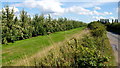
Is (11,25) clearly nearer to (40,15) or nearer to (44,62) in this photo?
(40,15)

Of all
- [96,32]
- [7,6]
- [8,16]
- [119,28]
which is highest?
[7,6]

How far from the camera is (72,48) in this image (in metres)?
7.36

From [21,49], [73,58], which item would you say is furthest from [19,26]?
[73,58]

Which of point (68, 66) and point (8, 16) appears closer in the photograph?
point (68, 66)

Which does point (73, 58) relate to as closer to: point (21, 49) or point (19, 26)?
point (21, 49)

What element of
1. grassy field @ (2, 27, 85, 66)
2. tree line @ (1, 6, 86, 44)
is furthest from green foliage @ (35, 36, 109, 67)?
tree line @ (1, 6, 86, 44)

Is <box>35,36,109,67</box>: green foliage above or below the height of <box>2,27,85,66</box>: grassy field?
above

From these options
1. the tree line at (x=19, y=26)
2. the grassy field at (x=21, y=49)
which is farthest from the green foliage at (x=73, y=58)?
the tree line at (x=19, y=26)

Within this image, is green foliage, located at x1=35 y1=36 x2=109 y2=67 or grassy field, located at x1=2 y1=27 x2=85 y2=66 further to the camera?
grassy field, located at x1=2 y1=27 x2=85 y2=66

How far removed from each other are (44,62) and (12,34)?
15.7 m

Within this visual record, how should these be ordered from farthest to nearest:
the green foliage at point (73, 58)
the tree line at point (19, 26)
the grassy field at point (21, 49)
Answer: the tree line at point (19, 26)
the grassy field at point (21, 49)
the green foliage at point (73, 58)

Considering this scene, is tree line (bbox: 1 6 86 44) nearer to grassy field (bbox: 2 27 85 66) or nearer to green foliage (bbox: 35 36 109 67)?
grassy field (bbox: 2 27 85 66)

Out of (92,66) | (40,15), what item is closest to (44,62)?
(92,66)

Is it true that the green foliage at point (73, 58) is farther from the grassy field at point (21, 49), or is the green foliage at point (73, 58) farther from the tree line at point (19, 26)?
the tree line at point (19, 26)
